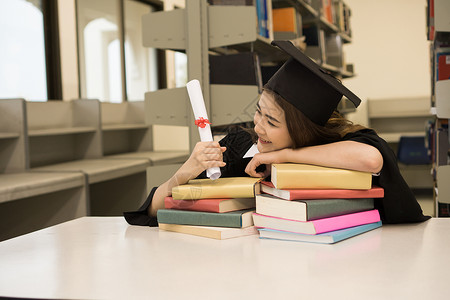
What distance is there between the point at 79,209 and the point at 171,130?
320 cm

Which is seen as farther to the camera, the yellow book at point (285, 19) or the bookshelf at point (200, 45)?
the yellow book at point (285, 19)

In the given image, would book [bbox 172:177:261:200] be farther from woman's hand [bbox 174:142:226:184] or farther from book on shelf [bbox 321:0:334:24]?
book on shelf [bbox 321:0:334:24]

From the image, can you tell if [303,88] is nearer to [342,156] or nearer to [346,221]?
[342,156]

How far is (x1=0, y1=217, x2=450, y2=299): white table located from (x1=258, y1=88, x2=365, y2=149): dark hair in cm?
27

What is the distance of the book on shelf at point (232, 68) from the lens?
2.90 m

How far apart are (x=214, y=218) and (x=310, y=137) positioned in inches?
12.7

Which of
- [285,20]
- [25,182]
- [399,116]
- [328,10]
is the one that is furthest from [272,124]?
[399,116]

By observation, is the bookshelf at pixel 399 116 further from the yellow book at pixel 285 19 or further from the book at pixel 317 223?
the book at pixel 317 223

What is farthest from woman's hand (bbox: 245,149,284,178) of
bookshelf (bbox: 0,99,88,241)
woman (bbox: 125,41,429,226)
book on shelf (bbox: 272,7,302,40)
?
book on shelf (bbox: 272,7,302,40)

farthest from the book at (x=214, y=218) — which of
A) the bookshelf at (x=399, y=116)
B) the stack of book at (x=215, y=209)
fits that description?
the bookshelf at (x=399, y=116)

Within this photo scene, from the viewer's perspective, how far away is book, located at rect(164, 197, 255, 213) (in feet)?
3.90

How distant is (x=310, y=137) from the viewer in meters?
1.29

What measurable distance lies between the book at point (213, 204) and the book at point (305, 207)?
61mm

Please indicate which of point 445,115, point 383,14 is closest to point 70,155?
point 445,115
